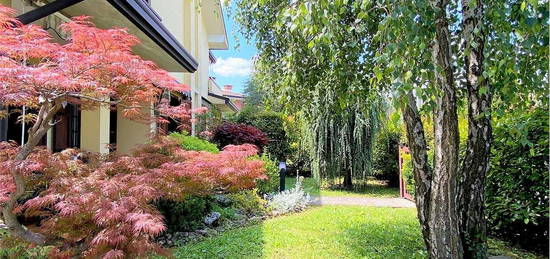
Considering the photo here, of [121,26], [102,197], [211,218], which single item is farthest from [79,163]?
[211,218]

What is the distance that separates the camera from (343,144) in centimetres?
1206

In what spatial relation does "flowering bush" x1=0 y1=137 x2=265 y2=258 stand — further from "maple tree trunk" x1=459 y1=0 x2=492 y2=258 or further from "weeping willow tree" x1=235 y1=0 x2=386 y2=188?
"maple tree trunk" x1=459 y1=0 x2=492 y2=258

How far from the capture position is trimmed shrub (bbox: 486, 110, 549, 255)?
199 inches

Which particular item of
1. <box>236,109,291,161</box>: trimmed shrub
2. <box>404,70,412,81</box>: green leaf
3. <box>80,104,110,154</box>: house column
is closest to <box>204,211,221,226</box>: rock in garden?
<box>80,104,110,154</box>: house column

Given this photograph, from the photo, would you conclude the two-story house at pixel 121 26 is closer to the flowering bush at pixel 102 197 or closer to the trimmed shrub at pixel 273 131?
the flowering bush at pixel 102 197

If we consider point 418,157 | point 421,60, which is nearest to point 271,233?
point 418,157

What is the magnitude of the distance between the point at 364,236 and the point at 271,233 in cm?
164

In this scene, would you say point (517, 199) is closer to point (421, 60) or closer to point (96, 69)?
point (421, 60)

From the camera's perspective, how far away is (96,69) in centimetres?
366

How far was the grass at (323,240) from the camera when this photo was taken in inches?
215

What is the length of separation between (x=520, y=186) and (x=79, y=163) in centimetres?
596

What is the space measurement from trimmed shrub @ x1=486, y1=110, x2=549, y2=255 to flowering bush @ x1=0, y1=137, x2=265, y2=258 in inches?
172

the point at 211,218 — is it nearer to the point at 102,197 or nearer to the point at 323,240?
the point at 323,240

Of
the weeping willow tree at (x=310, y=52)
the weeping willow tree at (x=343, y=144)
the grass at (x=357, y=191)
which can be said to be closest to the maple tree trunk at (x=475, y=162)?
the weeping willow tree at (x=310, y=52)
